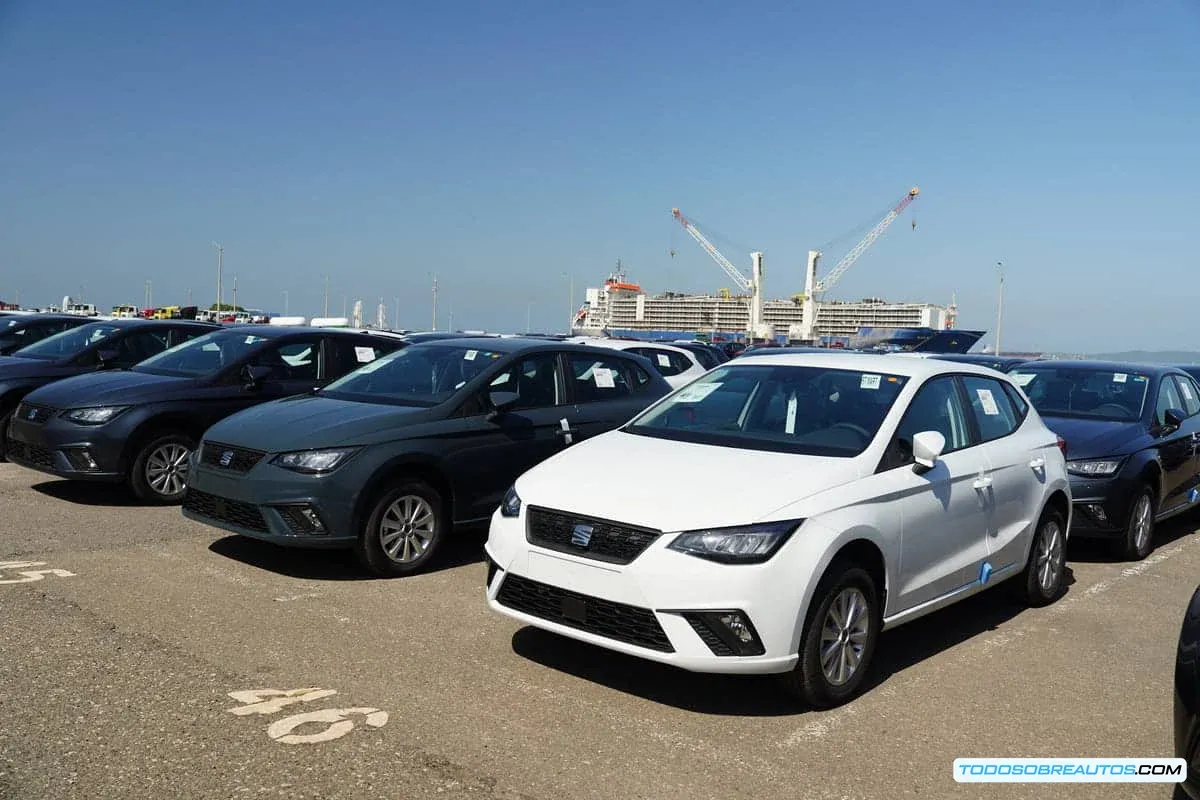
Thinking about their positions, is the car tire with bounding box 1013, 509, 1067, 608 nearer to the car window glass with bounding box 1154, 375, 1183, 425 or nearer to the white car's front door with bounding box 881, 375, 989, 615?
the white car's front door with bounding box 881, 375, 989, 615

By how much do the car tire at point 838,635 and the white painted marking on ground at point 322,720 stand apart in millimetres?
1784

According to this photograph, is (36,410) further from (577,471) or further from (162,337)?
(577,471)

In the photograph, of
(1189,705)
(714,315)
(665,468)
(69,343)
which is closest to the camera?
(1189,705)

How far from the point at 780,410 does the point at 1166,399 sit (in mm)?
5509

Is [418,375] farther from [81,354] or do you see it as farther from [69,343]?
[69,343]

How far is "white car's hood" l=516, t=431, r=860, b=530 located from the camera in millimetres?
4262

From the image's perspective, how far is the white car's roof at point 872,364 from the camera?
5.62 metres

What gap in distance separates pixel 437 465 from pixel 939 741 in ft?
11.9

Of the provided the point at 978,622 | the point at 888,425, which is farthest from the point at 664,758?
the point at 978,622

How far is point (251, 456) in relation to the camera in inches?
252

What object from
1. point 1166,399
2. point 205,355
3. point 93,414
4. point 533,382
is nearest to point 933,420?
point 533,382

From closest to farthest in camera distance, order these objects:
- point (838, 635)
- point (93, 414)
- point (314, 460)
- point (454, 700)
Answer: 1. point (454, 700)
2. point (838, 635)
3. point (314, 460)
4. point (93, 414)

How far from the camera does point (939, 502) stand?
5109mm

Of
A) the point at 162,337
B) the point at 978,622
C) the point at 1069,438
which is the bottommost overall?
the point at 978,622
